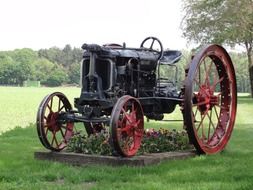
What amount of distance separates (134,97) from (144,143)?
0.91 m

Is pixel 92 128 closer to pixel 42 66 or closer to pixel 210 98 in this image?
pixel 210 98

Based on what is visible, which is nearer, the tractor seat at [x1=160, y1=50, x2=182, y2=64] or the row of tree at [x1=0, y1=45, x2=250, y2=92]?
the tractor seat at [x1=160, y1=50, x2=182, y2=64]

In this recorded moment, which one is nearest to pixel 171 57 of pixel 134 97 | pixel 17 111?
pixel 134 97

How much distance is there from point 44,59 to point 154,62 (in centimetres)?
15945

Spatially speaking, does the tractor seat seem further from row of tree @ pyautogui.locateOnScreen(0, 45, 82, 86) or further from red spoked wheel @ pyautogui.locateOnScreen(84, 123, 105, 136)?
row of tree @ pyautogui.locateOnScreen(0, 45, 82, 86)

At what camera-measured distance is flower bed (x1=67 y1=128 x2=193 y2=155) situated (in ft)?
29.4

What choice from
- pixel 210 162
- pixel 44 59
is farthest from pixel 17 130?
pixel 44 59

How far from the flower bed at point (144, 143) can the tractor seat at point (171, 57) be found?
61.3 inches

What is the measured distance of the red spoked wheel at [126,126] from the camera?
8008mm

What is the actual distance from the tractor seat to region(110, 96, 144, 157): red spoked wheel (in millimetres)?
2092

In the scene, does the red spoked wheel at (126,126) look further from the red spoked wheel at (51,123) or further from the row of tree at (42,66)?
the row of tree at (42,66)

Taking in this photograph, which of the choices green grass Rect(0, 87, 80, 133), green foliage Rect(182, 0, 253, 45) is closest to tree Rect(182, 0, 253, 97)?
green foliage Rect(182, 0, 253, 45)

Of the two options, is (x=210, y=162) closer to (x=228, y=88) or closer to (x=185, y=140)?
(x=185, y=140)

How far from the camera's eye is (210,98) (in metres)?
9.98
